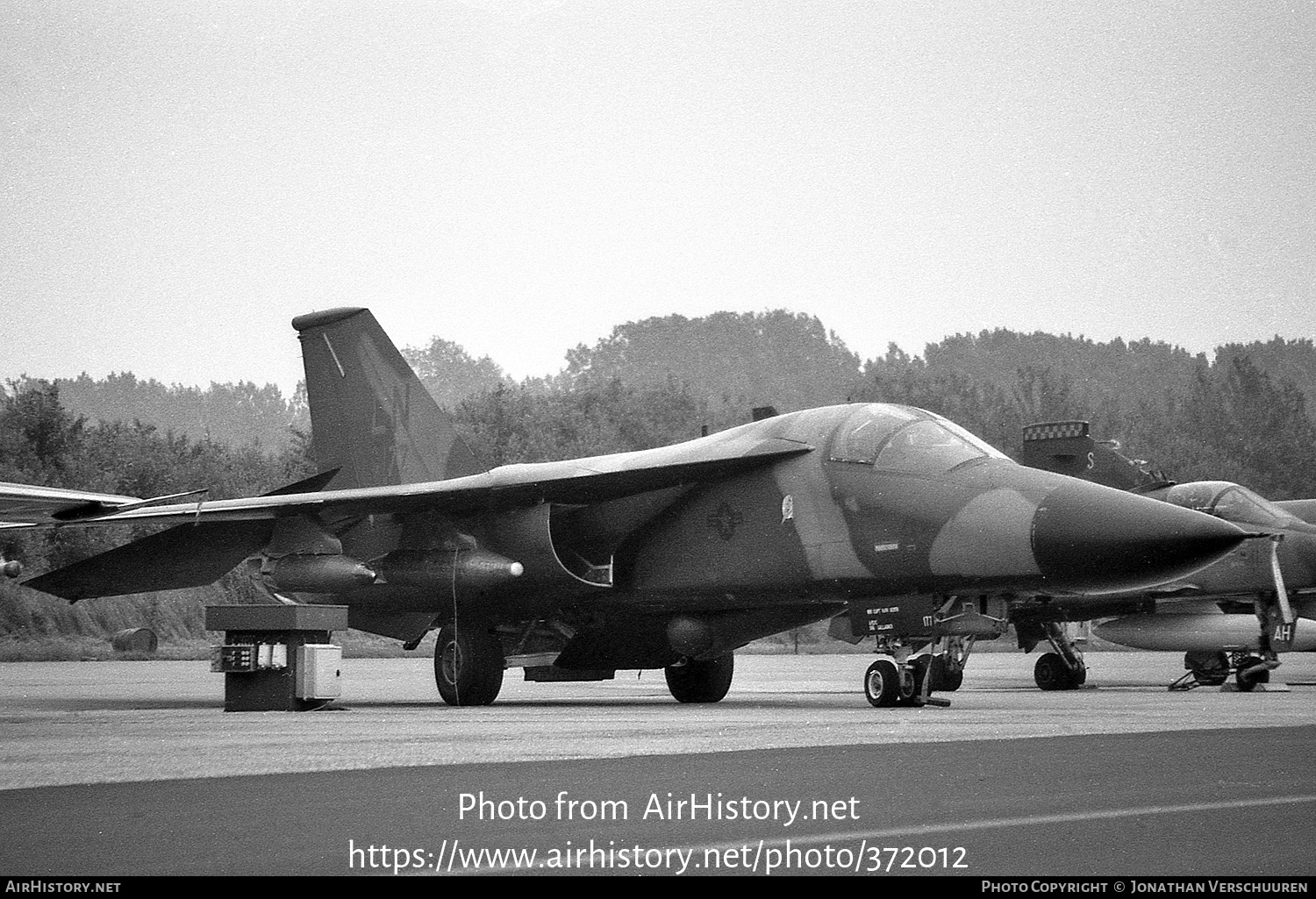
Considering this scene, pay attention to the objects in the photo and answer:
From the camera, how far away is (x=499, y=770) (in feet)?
20.2

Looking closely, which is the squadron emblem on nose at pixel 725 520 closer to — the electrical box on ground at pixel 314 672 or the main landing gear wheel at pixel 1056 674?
the electrical box on ground at pixel 314 672

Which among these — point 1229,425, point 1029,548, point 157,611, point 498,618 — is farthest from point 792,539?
point 1229,425

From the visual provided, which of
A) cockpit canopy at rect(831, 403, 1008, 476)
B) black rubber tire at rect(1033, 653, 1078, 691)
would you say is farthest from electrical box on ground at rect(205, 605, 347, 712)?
black rubber tire at rect(1033, 653, 1078, 691)

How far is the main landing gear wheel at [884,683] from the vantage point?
1135 centimetres

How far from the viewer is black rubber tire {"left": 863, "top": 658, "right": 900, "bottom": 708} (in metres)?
11.4

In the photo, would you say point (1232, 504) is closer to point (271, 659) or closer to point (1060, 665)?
point (1060, 665)

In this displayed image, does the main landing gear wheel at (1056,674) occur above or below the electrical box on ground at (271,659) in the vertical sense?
Answer: below

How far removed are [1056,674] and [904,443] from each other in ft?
20.9

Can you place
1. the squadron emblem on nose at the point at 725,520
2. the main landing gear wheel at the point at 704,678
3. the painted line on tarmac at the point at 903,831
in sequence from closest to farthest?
the painted line on tarmac at the point at 903,831 < the squadron emblem on nose at the point at 725,520 < the main landing gear wheel at the point at 704,678

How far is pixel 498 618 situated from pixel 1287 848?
1019cm

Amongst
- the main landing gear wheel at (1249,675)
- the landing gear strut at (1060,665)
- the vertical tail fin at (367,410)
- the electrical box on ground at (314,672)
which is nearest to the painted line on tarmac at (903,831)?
the electrical box on ground at (314,672)

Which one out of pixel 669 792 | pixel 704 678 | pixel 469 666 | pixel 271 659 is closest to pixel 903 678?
pixel 704 678

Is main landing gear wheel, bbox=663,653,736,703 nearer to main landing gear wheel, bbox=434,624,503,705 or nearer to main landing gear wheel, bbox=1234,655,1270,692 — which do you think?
main landing gear wheel, bbox=434,624,503,705

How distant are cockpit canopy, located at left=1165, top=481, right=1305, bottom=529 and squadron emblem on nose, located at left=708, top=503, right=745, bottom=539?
6401mm
